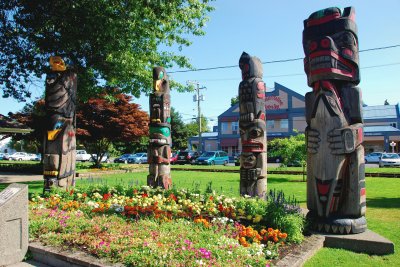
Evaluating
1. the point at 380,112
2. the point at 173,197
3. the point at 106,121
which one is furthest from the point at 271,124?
the point at 173,197

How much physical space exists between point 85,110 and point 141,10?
15.9 meters

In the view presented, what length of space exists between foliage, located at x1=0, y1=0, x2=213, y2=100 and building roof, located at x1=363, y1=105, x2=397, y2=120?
36.9m

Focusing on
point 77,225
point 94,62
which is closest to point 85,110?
point 94,62

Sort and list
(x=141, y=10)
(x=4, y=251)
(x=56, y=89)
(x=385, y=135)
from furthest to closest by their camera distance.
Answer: (x=385, y=135) → (x=141, y=10) → (x=56, y=89) → (x=4, y=251)

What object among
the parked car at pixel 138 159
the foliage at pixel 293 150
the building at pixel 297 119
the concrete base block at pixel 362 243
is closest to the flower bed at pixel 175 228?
the concrete base block at pixel 362 243

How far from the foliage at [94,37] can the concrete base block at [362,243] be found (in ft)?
31.7

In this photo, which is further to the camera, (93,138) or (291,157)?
(93,138)

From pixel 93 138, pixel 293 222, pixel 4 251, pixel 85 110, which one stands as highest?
pixel 85 110

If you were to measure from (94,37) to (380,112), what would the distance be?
142 feet

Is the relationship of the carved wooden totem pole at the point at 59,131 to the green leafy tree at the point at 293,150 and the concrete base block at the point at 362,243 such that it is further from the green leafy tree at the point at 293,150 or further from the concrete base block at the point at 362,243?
the green leafy tree at the point at 293,150

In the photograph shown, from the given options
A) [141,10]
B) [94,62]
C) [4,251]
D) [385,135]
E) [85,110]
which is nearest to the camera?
[4,251]

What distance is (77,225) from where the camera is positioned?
6.19 metres

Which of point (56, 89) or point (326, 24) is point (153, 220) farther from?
point (56, 89)

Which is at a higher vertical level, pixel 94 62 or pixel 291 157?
pixel 94 62
